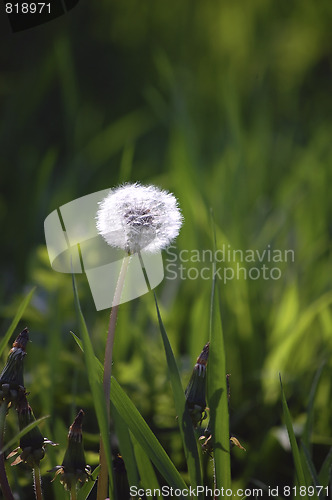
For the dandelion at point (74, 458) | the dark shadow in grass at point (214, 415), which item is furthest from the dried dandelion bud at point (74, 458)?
the dark shadow in grass at point (214, 415)

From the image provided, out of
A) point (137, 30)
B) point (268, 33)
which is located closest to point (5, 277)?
point (137, 30)

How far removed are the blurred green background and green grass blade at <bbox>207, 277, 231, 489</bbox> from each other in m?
0.17

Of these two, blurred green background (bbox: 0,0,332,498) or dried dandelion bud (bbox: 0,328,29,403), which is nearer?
dried dandelion bud (bbox: 0,328,29,403)

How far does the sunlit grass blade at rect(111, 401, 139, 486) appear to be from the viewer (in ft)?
1.34

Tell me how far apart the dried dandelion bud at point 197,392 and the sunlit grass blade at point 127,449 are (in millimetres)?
51

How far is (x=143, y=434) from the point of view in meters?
0.43

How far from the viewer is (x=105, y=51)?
5.19 ft

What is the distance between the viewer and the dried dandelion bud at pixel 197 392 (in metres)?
0.42

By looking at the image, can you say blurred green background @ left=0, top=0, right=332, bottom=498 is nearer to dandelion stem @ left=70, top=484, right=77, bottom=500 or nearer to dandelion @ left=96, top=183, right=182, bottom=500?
dandelion stem @ left=70, top=484, right=77, bottom=500

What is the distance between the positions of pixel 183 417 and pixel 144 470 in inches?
2.4

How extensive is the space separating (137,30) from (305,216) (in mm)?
838

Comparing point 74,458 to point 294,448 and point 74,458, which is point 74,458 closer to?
point 74,458

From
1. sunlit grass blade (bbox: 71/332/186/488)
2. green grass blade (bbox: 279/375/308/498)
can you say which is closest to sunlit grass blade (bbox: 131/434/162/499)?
sunlit grass blade (bbox: 71/332/186/488)

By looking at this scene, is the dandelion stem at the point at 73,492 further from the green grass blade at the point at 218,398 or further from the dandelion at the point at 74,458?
the green grass blade at the point at 218,398
